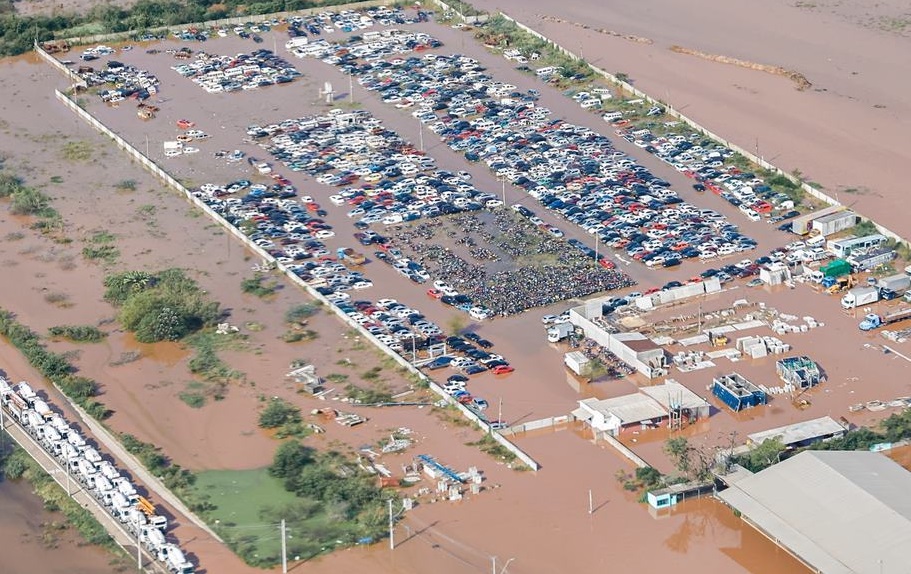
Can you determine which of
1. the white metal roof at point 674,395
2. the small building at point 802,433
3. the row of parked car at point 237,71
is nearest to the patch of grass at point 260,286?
the white metal roof at point 674,395

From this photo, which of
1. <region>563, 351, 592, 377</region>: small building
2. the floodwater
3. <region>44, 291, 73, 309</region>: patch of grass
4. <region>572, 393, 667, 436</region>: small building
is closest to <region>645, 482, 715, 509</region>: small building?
<region>572, 393, 667, 436</region>: small building

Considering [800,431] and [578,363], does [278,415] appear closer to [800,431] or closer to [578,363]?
[578,363]

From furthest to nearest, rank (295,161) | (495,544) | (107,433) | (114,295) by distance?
(295,161)
(114,295)
(107,433)
(495,544)

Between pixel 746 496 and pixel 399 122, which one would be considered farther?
pixel 399 122

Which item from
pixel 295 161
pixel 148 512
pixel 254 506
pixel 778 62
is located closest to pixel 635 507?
pixel 254 506

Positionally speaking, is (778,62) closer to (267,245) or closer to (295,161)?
(295,161)

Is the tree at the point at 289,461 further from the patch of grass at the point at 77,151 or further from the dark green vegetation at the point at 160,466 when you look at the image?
the patch of grass at the point at 77,151

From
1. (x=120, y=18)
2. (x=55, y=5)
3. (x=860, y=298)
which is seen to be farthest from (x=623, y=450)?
(x=55, y=5)

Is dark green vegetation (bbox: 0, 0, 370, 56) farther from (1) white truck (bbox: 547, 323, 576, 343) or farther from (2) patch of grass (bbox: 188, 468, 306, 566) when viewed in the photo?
(2) patch of grass (bbox: 188, 468, 306, 566)
